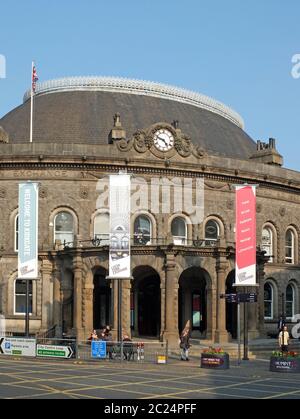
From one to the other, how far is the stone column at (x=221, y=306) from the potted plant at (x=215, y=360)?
13564mm

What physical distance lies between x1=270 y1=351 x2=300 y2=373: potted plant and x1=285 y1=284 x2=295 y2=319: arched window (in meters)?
27.0

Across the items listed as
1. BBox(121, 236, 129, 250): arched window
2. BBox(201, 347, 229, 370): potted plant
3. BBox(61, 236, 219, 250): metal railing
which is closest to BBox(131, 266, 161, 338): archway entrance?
BBox(61, 236, 219, 250): metal railing

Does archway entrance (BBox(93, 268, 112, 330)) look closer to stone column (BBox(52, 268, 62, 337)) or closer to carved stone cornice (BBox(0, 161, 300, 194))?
stone column (BBox(52, 268, 62, 337))

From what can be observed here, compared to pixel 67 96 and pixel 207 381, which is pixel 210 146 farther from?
pixel 207 381

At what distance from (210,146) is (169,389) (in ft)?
120

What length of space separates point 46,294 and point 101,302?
12.9 feet

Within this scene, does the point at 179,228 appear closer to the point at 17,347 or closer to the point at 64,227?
the point at 64,227

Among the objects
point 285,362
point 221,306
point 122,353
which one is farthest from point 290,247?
point 285,362

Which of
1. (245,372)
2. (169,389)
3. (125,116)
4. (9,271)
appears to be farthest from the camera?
(125,116)

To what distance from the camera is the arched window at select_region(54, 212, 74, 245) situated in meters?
48.5

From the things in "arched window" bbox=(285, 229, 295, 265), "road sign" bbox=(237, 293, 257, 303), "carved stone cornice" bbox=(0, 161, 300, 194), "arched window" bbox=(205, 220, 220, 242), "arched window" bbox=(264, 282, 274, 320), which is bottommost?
"arched window" bbox=(264, 282, 274, 320)

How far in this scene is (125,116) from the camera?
182ft

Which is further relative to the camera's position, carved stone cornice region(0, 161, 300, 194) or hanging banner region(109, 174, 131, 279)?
carved stone cornice region(0, 161, 300, 194)
